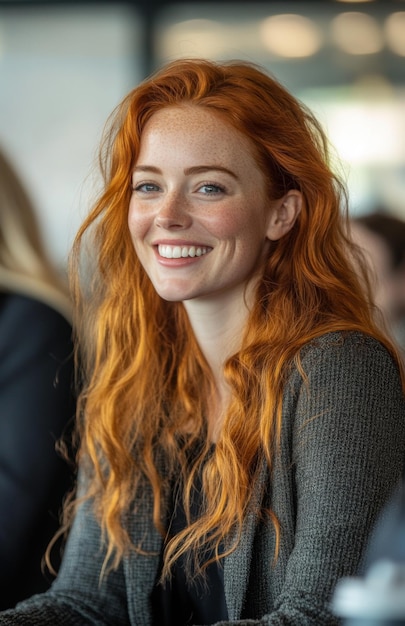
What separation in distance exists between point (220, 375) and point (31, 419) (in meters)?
0.59

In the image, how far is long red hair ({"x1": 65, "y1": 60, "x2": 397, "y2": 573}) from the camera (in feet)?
5.51

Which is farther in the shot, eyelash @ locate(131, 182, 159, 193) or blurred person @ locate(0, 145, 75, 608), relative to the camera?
blurred person @ locate(0, 145, 75, 608)

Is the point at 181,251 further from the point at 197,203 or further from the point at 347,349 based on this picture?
the point at 347,349

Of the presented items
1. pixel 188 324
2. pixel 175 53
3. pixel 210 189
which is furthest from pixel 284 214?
pixel 175 53

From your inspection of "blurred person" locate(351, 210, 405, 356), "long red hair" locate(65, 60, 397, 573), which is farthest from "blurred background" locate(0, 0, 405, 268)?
"long red hair" locate(65, 60, 397, 573)

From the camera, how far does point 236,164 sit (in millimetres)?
1715

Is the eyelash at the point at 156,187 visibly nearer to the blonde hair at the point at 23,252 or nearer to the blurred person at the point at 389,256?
the blonde hair at the point at 23,252

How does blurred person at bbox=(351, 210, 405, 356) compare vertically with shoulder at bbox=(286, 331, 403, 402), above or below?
above

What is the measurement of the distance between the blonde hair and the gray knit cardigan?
2.54 feet

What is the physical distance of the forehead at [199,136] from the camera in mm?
1698

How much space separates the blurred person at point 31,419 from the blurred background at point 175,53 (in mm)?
2976

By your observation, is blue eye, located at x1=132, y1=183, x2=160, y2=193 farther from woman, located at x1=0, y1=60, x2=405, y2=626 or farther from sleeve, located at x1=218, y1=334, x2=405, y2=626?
sleeve, located at x1=218, y1=334, x2=405, y2=626

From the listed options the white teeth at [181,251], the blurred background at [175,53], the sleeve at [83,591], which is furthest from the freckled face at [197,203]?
the blurred background at [175,53]

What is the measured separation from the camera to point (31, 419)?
2264 mm
